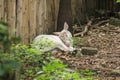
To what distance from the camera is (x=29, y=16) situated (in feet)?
26.9

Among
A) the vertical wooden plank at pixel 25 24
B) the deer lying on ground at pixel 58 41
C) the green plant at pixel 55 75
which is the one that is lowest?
the green plant at pixel 55 75

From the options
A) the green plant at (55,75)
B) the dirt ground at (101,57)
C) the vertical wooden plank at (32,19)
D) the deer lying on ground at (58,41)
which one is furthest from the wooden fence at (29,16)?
the green plant at (55,75)

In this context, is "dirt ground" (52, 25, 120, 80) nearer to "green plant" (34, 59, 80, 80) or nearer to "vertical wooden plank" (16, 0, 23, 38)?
"vertical wooden plank" (16, 0, 23, 38)

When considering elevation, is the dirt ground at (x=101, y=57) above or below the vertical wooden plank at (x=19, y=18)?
below

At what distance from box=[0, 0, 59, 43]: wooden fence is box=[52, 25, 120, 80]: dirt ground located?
82cm

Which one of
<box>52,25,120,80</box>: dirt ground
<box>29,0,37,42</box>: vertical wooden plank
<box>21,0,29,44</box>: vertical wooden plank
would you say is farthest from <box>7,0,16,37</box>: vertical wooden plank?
<box>52,25,120,80</box>: dirt ground

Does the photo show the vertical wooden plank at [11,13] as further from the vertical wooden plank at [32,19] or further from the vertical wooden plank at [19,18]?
the vertical wooden plank at [32,19]

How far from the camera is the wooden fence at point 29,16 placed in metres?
7.42

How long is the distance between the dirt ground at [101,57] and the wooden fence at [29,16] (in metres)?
0.82

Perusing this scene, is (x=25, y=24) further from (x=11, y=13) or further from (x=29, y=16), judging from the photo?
(x=11, y=13)

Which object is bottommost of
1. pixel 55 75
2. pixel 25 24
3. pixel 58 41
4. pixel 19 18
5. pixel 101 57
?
pixel 55 75

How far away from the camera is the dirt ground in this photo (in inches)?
260

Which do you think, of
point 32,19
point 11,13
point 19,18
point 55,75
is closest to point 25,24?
point 19,18

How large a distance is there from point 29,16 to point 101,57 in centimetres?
176
